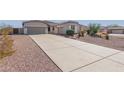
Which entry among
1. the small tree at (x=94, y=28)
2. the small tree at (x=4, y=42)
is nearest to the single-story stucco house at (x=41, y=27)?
the small tree at (x=94, y=28)

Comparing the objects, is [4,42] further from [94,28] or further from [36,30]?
[36,30]

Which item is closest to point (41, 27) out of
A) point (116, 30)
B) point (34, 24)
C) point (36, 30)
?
point (36, 30)

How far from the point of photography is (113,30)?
42688mm

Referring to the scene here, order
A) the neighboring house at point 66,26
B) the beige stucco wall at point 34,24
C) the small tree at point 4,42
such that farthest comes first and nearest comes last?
the neighboring house at point 66,26
the beige stucco wall at point 34,24
the small tree at point 4,42

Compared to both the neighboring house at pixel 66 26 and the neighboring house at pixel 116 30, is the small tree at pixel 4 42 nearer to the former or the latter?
the neighboring house at pixel 66 26

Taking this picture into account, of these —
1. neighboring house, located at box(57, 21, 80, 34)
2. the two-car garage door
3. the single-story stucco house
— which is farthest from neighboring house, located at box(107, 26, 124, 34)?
the two-car garage door

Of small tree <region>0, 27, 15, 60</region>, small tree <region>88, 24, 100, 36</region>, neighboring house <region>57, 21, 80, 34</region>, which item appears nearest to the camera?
small tree <region>0, 27, 15, 60</region>

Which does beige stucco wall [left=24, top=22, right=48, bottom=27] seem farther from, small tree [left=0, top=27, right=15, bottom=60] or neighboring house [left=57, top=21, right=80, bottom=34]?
small tree [left=0, top=27, right=15, bottom=60]

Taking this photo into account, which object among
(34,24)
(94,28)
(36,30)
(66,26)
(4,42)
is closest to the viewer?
(4,42)

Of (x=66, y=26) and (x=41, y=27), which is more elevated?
(x=66, y=26)
